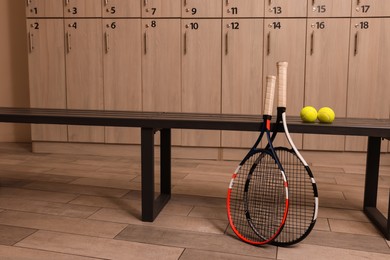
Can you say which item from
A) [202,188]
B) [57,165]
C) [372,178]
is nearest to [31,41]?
[57,165]

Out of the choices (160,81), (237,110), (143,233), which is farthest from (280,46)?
(143,233)

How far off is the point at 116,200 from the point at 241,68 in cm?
157

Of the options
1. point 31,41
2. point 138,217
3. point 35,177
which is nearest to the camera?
point 138,217

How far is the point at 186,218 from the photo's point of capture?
1957 mm

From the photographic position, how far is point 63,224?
6.11 ft

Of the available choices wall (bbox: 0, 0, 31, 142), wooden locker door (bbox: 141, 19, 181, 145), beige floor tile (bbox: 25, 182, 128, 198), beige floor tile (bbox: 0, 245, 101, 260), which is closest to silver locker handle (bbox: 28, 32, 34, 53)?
wall (bbox: 0, 0, 31, 142)

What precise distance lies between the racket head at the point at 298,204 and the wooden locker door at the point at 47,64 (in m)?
2.07

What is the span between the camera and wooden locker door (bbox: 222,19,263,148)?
10.5ft

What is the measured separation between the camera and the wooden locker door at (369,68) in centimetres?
307

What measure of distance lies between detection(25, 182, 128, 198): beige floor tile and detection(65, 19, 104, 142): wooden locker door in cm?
101

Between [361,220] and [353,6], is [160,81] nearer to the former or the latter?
[353,6]

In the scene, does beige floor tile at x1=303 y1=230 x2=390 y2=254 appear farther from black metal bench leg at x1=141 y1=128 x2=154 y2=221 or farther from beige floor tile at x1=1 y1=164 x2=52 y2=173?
beige floor tile at x1=1 y1=164 x2=52 y2=173

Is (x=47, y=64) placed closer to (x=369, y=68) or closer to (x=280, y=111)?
(x=280, y=111)

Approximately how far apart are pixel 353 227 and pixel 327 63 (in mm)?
1633
